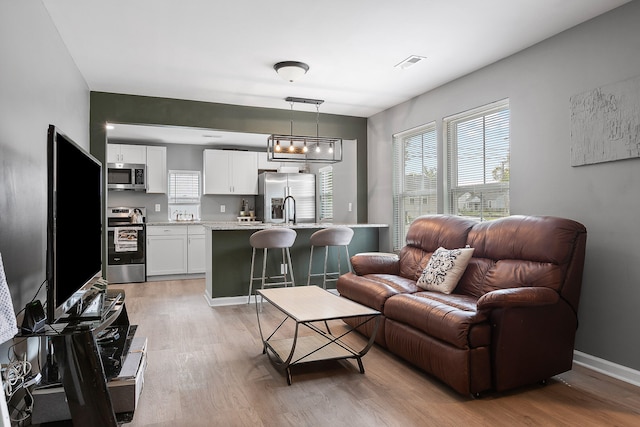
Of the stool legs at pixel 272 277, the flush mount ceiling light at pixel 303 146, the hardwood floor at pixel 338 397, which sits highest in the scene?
the flush mount ceiling light at pixel 303 146

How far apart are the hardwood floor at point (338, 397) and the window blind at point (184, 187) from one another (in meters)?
4.68

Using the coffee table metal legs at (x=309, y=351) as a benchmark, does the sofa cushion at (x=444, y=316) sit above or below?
Result: above

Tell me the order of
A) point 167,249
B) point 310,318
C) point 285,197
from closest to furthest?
point 310,318
point 167,249
point 285,197

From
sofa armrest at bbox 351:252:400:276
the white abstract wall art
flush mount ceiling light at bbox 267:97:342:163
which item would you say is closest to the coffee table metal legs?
sofa armrest at bbox 351:252:400:276

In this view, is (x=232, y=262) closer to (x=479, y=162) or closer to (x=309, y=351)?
(x=309, y=351)

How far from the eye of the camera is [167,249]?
703 centimetres

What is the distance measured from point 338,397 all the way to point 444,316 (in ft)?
2.64

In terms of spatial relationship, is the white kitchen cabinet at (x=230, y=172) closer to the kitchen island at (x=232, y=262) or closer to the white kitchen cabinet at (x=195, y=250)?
the white kitchen cabinet at (x=195, y=250)

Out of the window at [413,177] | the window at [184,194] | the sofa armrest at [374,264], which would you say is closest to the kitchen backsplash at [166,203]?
the window at [184,194]

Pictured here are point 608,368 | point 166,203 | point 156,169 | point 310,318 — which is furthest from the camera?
point 166,203

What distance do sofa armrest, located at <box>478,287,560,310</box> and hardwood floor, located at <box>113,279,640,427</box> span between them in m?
0.56

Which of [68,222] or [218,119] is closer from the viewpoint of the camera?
[68,222]

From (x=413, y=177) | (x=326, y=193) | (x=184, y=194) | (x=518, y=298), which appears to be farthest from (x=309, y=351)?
(x=184, y=194)

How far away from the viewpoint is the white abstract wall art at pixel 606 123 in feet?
9.13
